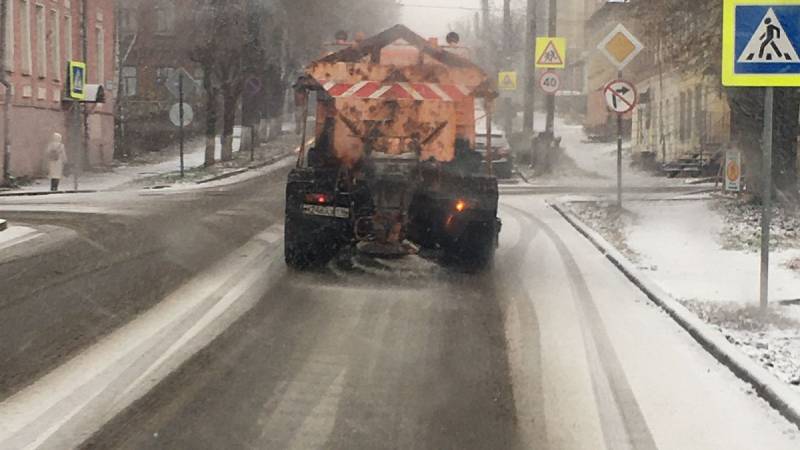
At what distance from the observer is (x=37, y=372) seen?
23.5ft

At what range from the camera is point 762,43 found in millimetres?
8836

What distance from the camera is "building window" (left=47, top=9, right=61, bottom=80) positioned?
3469cm

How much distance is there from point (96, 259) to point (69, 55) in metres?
26.0

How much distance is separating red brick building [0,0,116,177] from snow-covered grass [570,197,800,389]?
610 inches

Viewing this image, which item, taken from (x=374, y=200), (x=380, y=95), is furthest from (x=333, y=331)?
(x=380, y=95)

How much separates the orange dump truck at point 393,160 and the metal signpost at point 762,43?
11.7 ft

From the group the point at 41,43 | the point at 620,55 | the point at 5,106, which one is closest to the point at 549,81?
the point at 620,55

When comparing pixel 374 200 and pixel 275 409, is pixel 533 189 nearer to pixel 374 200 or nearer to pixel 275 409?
pixel 374 200

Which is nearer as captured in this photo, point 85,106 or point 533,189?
point 533,189

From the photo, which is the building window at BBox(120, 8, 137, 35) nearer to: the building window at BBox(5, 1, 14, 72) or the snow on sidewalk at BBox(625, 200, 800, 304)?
the building window at BBox(5, 1, 14, 72)

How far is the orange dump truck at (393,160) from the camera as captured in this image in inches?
469

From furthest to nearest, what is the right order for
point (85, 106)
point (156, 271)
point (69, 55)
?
point (69, 55) < point (85, 106) < point (156, 271)

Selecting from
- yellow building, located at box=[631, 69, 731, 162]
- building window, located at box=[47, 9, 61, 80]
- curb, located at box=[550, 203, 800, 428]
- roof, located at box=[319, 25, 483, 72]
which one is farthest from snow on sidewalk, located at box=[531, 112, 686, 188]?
curb, located at box=[550, 203, 800, 428]

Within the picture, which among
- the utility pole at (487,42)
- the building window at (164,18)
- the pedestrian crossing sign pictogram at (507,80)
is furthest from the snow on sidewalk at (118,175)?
the utility pole at (487,42)
